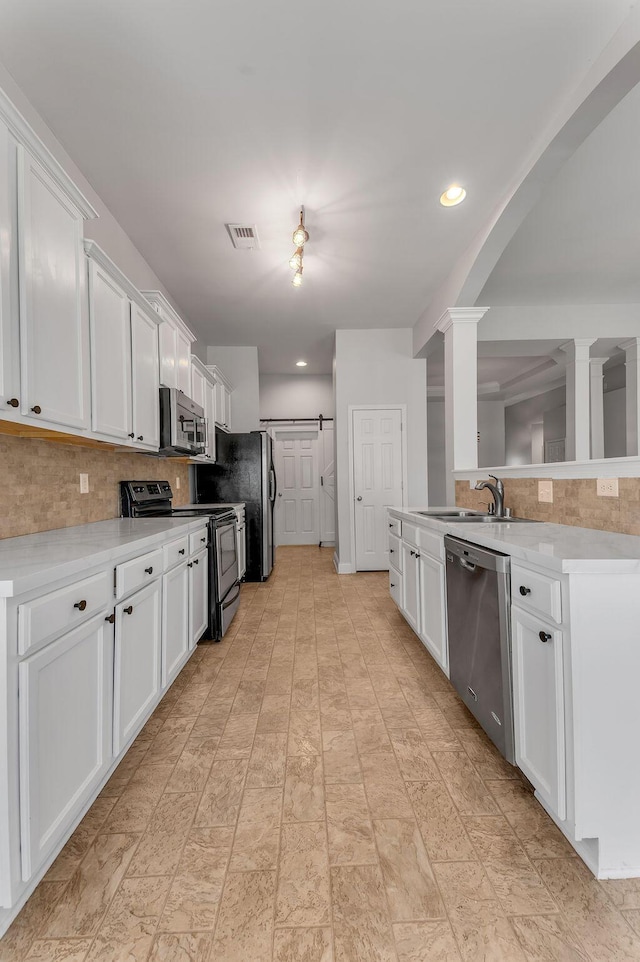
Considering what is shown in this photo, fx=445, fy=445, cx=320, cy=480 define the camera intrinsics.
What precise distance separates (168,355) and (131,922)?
9.59 ft

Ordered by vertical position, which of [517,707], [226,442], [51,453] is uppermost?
[226,442]

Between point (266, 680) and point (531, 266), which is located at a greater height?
point (531, 266)

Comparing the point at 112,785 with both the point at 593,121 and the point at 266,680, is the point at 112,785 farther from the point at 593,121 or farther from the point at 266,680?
the point at 593,121

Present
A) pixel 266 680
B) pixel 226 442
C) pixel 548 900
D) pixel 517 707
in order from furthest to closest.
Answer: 1. pixel 226 442
2. pixel 266 680
3. pixel 517 707
4. pixel 548 900

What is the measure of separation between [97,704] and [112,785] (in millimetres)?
478

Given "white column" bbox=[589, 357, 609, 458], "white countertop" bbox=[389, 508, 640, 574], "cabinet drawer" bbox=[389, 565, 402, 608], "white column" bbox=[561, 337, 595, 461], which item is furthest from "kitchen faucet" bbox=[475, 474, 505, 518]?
"white column" bbox=[589, 357, 609, 458]

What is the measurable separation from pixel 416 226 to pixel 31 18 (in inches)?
88.5

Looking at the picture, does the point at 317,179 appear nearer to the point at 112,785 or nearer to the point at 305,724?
the point at 305,724

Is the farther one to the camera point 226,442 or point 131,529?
point 226,442

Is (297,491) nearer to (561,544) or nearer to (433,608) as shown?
(433,608)

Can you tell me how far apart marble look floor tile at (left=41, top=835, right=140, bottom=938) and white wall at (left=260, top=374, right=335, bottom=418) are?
6.36 meters

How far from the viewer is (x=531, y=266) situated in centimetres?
393

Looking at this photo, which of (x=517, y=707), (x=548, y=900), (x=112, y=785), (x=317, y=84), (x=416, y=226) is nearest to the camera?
(x=548, y=900)

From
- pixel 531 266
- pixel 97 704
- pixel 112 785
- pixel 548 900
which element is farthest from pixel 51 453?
pixel 531 266
